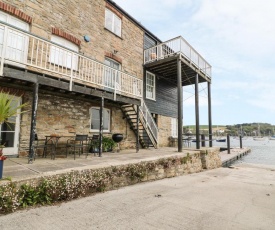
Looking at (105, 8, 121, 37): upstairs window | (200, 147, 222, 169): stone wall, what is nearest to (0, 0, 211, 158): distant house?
(105, 8, 121, 37): upstairs window

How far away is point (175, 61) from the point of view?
33.9ft

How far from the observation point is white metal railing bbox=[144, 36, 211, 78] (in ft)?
32.7

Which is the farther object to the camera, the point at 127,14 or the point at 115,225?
the point at 127,14

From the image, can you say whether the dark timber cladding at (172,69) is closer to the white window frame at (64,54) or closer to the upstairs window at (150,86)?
the upstairs window at (150,86)

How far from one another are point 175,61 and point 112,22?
164 inches

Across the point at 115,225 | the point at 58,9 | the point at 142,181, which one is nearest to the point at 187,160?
the point at 142,181

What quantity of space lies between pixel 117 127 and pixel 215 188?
5.63 meters

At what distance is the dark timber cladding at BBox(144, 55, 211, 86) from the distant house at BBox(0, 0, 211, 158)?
56mm

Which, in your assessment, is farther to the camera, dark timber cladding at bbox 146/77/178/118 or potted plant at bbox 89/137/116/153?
dark timber cladding at bbox 146/77/178/118

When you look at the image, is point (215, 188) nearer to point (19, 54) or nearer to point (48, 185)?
point (48, 185)

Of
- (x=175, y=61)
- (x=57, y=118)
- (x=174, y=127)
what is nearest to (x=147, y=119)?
(x=175, y=61)

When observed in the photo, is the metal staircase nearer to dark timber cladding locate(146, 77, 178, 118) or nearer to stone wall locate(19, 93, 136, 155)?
stone wall locate(19, 93, 136, 155)

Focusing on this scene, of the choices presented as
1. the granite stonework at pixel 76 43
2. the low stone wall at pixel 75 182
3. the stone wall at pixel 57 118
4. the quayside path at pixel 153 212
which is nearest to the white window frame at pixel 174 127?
the granite stonework at pixel 76 43

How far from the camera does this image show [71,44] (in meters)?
7.93
